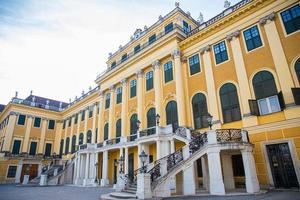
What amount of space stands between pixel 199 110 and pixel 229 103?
268cm

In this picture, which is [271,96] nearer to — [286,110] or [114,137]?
[286,110]

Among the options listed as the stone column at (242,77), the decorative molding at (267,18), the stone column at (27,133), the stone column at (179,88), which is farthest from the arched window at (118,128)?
the stone column at (27,133)

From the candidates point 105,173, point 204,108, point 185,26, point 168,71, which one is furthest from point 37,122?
point 204,108

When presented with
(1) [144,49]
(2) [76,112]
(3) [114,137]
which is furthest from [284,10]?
(2) [76,112]

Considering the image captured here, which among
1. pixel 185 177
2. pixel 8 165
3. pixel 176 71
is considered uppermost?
pixel 176 71

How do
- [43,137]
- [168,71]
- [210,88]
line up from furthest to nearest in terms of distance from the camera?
1. [43,137]
2. [168,71]
3. [210,88]

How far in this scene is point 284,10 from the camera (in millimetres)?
14336

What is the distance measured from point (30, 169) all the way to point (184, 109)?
97.4ft

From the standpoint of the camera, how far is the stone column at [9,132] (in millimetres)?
33281

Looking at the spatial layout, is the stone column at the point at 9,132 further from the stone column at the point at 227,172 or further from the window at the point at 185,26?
the stone column at the point at 227,172

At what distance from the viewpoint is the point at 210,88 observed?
1734 cm

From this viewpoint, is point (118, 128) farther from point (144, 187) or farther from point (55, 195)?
point (144, 187)

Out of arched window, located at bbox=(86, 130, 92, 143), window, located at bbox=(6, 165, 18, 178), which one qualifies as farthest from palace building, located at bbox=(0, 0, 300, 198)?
window, located at bbox=(6, 165, 18, 178)

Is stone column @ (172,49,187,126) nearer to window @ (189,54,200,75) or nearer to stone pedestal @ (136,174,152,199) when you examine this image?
window @ (189,54,200,75)
